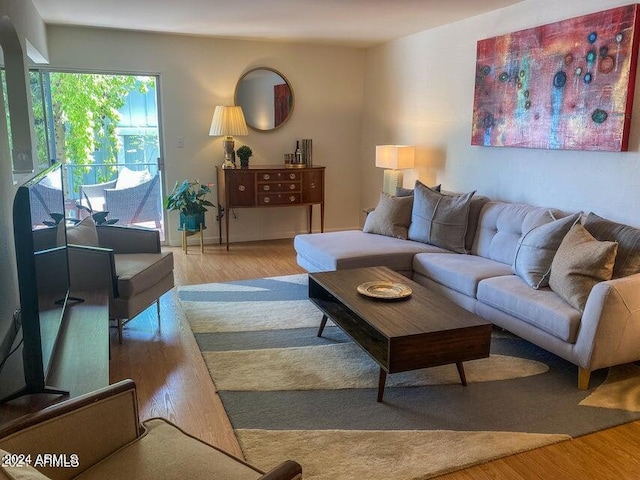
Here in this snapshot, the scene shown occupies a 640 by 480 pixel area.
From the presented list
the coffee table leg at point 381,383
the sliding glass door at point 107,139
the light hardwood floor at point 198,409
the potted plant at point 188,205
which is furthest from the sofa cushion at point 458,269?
the sliding glass door at point 107,139

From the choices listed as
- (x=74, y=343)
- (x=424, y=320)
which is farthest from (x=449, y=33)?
(x=74, y=343)

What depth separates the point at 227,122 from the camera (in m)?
5.57

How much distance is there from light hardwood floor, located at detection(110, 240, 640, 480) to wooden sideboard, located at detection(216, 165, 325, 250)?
1.71m

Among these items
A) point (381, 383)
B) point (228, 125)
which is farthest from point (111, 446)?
point (228, 125)

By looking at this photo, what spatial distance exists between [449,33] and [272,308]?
121 inches

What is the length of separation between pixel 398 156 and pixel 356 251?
1.57 m

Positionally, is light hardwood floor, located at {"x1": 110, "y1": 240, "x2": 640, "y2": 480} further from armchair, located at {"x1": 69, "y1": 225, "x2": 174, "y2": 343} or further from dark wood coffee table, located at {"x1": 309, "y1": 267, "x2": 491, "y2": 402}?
dark wood coffee table, located at {"x1": 309, "y1": 267, "x2": 491, "y2": 402}

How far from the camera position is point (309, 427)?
91.4 inches

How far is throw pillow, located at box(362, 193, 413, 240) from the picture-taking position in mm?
4422

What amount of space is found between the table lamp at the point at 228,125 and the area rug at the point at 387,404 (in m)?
2.74

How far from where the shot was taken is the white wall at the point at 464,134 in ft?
11.1

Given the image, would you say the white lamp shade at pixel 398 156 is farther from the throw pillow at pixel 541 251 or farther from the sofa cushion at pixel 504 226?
the throw pillow at pixel 541 251

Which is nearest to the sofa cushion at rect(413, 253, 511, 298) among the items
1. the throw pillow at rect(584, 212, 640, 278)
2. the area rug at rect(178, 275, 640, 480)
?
the area rug at rect(178, 275, 640, 480)

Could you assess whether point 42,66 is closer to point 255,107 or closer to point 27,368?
point 255,107
